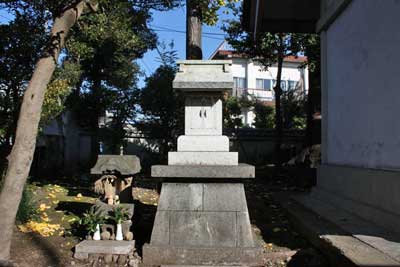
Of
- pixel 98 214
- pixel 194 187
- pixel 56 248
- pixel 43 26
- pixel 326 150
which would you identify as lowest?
pixel 56 248

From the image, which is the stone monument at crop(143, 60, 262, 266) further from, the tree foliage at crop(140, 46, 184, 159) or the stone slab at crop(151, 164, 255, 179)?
the tree foliage at crop(140, 46, 184, 159)

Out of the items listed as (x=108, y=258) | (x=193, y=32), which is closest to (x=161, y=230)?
(x=108, y=258)

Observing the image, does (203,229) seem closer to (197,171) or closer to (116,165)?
(197,171)

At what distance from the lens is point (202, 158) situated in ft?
22.0

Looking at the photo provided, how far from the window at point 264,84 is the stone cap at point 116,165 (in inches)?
1234

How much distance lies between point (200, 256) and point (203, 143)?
67.5 inches

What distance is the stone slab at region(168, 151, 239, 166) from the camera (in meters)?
6.65

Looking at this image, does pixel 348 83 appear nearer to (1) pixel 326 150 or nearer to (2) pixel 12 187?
(1) pixel 326 150

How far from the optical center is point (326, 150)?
988 cm

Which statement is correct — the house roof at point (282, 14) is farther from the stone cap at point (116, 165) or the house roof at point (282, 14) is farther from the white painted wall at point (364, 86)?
the stone cap at point (116, 165)

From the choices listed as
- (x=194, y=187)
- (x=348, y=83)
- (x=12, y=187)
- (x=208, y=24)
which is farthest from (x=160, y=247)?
(x=208, y=24)

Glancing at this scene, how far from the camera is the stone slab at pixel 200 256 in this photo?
6.09m

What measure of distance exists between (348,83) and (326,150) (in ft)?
6.45

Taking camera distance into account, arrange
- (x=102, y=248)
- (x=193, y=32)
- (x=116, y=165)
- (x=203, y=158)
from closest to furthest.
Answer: (x=102, y=248) < (x=203, y=158) < (x=116, y=165) < (x=193, y=32)
